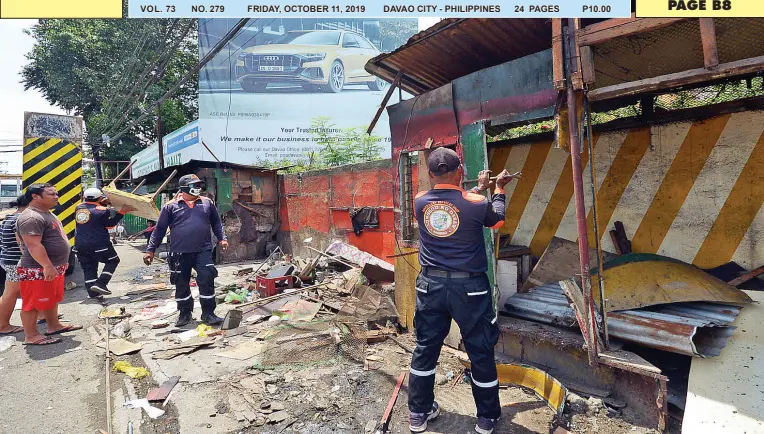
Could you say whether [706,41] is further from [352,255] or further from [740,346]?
[352,255]

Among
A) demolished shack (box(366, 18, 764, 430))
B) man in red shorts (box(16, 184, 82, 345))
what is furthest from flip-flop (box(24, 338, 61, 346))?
demolished shack (box(366, 18, 764, 430))

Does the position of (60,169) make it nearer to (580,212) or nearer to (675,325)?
(580,212)

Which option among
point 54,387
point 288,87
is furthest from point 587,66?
point 288,87

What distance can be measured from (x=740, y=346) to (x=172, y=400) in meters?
4.47

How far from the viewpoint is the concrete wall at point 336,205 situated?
764cm

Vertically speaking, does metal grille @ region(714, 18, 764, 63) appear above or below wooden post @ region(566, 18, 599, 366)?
above

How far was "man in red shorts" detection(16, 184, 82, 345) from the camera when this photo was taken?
4.40 m

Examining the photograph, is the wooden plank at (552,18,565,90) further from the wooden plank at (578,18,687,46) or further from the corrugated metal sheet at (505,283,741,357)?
the corrugated metal sheet at (505,283,741,357)

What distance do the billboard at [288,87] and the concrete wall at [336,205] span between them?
11040 mm

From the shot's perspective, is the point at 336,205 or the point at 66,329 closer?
the point at 66,329

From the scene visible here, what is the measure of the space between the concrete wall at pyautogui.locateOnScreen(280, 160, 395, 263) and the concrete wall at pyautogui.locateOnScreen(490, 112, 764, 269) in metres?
2.52

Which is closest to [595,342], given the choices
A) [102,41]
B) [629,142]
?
[629,142]

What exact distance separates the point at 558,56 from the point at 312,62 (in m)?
25.0

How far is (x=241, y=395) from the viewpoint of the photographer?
3412 mm
